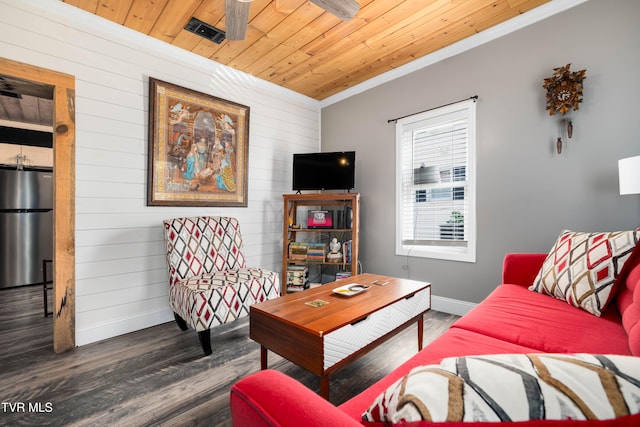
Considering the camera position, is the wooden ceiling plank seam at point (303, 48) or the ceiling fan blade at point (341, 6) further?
the wooden ceiling plank seam at point (303, 48)

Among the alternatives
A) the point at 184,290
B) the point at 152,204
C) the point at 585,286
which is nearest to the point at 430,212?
the point at 585,286

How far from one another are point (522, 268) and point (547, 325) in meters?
0.81

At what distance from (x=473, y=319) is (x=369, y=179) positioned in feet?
7.82

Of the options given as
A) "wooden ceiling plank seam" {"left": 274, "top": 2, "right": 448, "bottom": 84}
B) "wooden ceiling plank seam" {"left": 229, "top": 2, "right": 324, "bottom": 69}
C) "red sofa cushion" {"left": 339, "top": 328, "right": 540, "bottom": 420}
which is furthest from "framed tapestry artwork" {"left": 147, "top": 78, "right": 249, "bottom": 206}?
"red sofa cushion" {"left": 339, "top": 328, "right": 540, "bottom": 420}

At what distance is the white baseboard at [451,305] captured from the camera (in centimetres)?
284

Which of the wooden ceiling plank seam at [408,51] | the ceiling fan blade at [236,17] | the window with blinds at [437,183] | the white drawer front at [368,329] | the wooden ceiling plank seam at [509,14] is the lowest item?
the white drawer front at [368,329]

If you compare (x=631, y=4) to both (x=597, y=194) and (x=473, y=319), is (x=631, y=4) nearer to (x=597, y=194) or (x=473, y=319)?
(x=597, y=194)

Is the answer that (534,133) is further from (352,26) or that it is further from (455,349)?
(455,349)

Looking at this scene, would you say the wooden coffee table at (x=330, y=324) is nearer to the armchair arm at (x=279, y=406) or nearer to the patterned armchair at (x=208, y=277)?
the patterned armchair at (x=208, y=277)

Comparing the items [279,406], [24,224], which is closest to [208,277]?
[279,406]

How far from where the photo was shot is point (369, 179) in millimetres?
3658

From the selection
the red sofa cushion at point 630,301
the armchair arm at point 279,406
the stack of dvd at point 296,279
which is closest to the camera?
the armchair arm at point 279,406

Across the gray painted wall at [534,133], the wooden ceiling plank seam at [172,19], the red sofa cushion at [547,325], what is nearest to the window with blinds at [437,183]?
the gray painted wall at [534,133]

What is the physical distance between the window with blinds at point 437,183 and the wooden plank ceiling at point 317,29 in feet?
2.24
